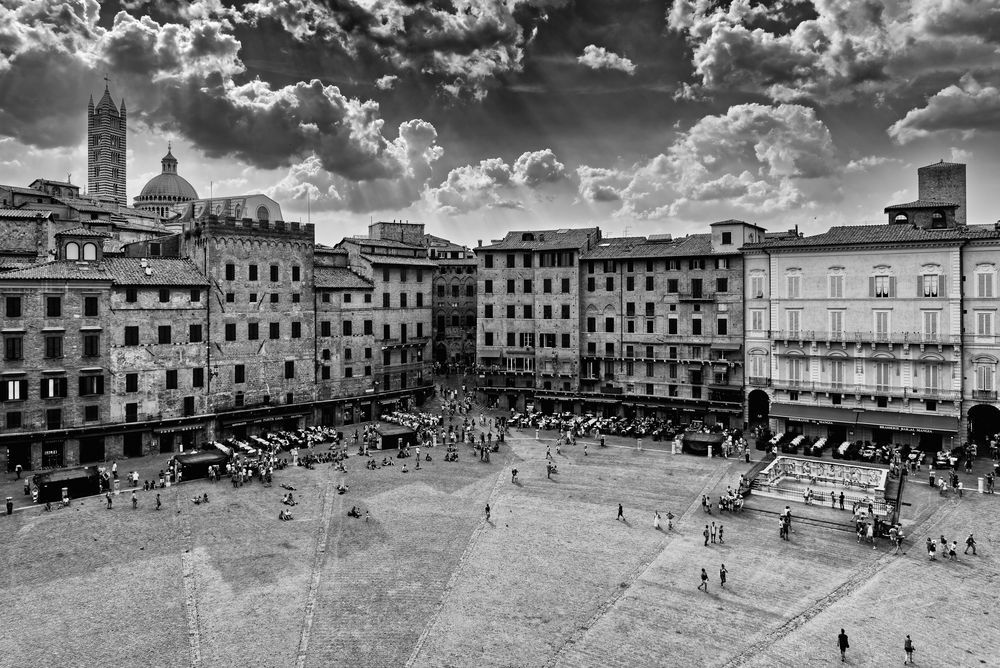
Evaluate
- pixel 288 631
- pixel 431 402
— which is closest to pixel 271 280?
pixel 431 402

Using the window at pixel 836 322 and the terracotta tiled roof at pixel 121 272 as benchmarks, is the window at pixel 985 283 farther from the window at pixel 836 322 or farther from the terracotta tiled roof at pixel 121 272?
the terracotta tiled roof at pixel 121 272

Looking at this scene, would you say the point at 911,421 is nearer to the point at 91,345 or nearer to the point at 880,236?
the point at 880,236

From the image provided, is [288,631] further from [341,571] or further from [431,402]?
[431,402]

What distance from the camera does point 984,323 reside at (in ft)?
174

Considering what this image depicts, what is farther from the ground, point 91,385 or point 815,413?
point 91,385

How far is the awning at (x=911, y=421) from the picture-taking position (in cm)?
5319

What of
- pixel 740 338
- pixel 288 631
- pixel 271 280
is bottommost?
pixel 288 631

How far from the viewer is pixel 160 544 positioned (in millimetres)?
36094

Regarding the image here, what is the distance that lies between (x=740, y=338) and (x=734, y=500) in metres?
25.8

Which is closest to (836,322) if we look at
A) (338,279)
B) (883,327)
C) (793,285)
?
(883,327)

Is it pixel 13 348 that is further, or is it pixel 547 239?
pixel 547 239

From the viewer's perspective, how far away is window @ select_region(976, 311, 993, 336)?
5275 cm

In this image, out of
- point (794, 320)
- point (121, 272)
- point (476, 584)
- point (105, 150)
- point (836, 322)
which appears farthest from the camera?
point (105, 150)

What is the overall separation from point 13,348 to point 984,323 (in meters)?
73.3
